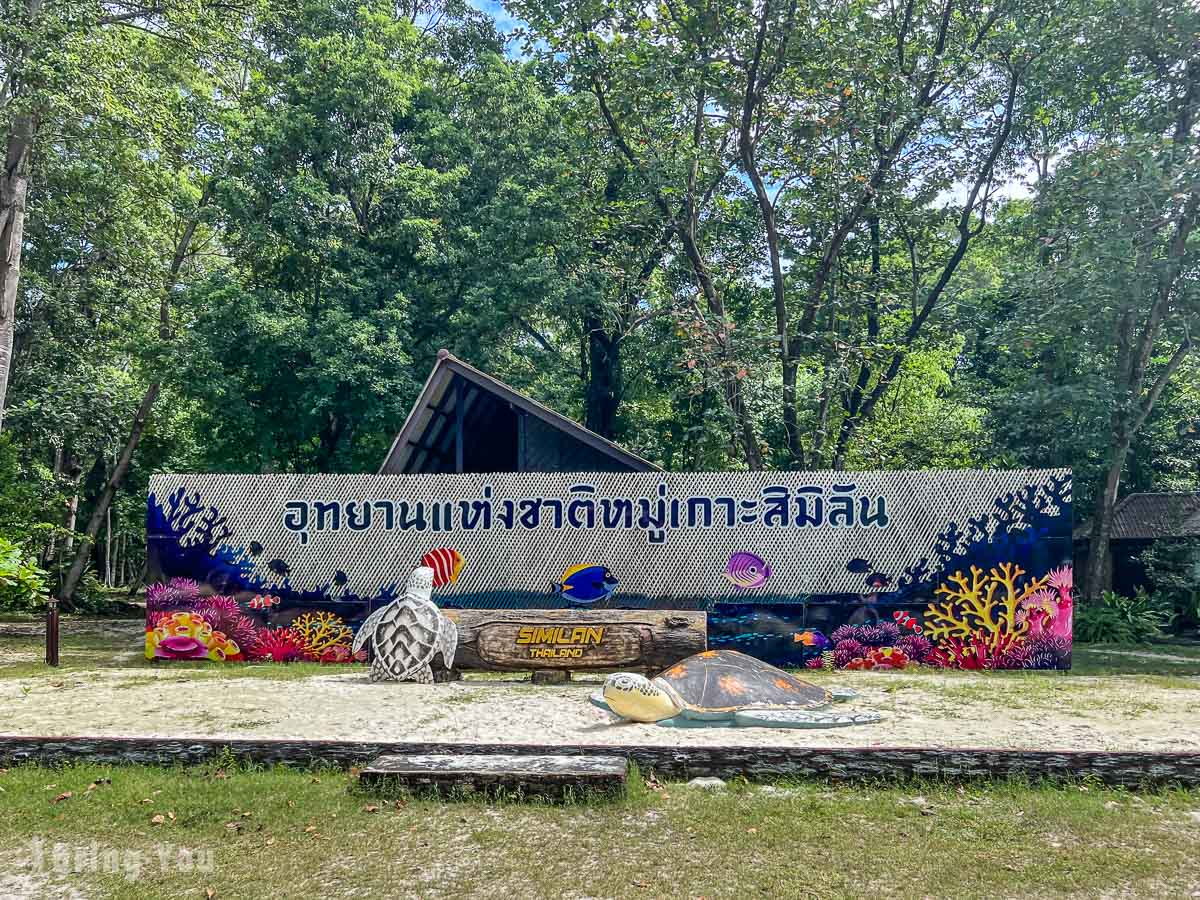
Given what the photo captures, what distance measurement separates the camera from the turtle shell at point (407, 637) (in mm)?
9562

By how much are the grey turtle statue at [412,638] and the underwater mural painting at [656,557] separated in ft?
4.71

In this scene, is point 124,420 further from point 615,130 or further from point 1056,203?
point 1056,203

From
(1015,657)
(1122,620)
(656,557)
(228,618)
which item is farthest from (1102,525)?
(228,618)

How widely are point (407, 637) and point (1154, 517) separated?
1730 centimetres

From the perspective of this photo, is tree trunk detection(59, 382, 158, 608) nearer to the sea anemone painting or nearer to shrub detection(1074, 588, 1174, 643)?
the sea anemone painting

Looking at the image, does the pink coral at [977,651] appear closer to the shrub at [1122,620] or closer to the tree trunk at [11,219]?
the shrub at [1122,620]

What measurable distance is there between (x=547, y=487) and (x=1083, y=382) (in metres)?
11.5

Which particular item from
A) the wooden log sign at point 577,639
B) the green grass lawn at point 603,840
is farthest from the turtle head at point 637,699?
the wooden log sign at point 577,639

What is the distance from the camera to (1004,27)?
685 inches

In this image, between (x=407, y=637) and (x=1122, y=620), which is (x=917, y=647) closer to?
(x=407, y=637)

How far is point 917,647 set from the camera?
35.0 ft

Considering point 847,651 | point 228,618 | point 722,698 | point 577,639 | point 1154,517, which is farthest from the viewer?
point 1154,517

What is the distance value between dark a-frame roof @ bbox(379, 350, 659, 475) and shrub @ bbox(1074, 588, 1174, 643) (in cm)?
875

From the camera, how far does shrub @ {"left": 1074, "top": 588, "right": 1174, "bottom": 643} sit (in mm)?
15867
